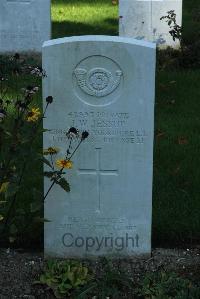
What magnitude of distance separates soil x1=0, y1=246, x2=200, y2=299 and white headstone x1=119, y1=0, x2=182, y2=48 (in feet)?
16.2

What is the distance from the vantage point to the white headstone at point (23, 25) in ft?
29.8

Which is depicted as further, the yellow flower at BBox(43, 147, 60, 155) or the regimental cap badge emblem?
the regimental cap badge emblem

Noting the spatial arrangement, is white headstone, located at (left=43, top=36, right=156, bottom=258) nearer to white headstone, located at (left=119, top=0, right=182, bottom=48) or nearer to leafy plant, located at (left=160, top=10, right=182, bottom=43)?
leafy plant, located at (left=160, top=10, right=182, bottom=43)

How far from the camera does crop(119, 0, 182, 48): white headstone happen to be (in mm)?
8961

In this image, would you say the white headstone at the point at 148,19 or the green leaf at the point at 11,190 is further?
the white headstone at the point at 148,19

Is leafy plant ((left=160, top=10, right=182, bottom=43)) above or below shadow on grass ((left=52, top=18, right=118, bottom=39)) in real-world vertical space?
below

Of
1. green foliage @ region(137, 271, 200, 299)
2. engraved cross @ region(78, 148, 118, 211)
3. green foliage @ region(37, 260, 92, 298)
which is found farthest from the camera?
engraved cross @ region(78, 148, 118, 211)

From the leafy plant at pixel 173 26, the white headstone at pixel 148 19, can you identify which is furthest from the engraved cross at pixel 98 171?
the white headstone at pixel 148 19

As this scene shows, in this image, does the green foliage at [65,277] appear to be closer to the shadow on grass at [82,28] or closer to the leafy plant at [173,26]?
the leafy plant at [173,26]

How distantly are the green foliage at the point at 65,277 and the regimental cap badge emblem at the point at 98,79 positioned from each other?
92cm

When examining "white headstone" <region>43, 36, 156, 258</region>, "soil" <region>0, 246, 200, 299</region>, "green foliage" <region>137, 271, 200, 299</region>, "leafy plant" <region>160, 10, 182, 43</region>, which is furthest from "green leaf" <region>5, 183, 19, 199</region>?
"leafy plant" <region>160, 10, 182, 43</region>

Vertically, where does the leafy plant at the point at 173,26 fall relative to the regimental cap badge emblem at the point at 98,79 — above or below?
above

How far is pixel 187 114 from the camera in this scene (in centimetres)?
691

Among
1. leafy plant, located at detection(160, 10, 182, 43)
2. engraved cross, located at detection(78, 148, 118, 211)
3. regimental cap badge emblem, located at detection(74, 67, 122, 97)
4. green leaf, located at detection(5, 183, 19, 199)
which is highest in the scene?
leafy plant, located at detection(160, 10, 182, 43)
